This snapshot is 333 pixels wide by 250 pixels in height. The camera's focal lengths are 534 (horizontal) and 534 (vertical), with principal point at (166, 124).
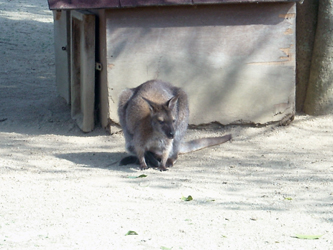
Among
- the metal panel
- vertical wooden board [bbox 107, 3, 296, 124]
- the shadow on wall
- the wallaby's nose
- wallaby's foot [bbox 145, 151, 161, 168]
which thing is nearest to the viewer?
the wallaby's nose

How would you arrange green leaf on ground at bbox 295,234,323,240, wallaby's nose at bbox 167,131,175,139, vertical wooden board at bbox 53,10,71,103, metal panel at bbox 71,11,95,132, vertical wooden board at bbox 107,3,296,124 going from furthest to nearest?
vertical wooden board at bbox 53,10,71,103 < metal panel at bbox 71,11,95,132 < vertical wooden board at bbox 107,3,296,124 < wallaby's nose at bbox 167,131,175,139 < green leaf on ground at bbox 295,234,323,240

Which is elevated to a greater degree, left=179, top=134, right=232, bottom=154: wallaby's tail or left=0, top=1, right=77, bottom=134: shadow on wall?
left=179, top=134, right=232, bottom=154: wallaby's tail

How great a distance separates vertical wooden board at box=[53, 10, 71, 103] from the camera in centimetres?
725

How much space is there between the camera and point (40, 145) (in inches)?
237

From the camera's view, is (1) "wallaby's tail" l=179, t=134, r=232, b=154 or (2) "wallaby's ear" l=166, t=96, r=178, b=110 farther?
(1) "wallaby's tail" l=179, t=134, r=232, b=154

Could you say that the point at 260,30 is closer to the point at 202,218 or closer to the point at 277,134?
the point at 277,134

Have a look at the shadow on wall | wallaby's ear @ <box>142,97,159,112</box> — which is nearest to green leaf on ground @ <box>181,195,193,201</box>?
wallaby's ear @ <box>142,97,159,112</box>

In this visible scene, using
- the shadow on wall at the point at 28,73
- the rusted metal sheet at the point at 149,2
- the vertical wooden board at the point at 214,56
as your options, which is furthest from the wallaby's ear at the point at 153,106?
the shadow on wall at the point at 28,73

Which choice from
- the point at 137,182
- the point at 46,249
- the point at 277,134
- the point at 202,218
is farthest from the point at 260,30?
the point at 46,249

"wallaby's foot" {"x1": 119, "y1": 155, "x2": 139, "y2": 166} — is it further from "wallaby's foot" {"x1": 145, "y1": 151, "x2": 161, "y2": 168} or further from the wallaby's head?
the wallaby's head

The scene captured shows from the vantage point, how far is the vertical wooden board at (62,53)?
7.25 m

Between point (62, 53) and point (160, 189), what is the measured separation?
377cm

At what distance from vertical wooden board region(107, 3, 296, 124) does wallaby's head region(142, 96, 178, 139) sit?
3.52 feet

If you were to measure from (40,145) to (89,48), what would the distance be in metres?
1.25
